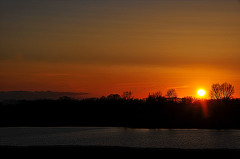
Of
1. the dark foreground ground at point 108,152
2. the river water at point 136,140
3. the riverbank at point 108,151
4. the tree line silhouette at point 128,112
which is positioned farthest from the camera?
the tree line silhouette at point 128,112

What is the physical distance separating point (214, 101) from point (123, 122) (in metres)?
19.8

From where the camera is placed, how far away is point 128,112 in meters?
70.4

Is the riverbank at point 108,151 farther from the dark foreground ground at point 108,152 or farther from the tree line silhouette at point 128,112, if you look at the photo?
the tree line silhouette at point 128,112

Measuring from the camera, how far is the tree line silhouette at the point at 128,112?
6178 cm

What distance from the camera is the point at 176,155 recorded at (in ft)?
64.7

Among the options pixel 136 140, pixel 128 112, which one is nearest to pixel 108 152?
pixel 136 140

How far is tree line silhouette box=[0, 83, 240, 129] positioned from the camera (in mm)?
61781

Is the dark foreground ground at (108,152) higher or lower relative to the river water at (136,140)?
higher

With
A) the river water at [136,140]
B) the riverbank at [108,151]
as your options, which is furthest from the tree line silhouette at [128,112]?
the riverbank at [108,151]

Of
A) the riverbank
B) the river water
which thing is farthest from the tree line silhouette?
the riverbank

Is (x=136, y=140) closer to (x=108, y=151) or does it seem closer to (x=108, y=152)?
(x=108, y=151)

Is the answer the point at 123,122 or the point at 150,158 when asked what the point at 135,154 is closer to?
the point at 150,158

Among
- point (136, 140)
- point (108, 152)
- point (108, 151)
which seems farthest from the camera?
point (136, 140)

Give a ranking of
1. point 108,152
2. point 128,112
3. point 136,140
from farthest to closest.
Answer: point 128,112
point 136,140
point 108,152
